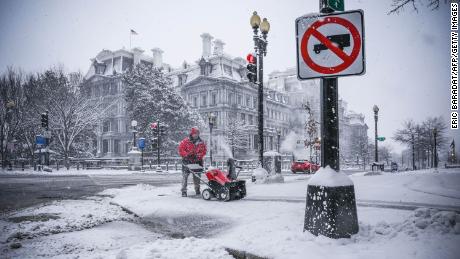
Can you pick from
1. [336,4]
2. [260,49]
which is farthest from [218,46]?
[336,4]

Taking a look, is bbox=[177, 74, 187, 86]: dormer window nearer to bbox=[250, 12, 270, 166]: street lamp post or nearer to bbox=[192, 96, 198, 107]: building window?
bbox=[192, 96, 198, 107]: building window

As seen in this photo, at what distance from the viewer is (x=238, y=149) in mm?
53125

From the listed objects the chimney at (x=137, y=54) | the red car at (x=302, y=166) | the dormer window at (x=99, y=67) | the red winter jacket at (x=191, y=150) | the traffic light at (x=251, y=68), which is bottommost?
the red car at (x=302, y=166)

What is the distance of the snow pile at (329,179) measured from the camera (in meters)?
3.77

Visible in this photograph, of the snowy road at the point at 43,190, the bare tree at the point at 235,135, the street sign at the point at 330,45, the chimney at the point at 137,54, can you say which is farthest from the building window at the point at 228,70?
the street sign at the point at 330,45

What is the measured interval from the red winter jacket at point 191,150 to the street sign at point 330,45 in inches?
198

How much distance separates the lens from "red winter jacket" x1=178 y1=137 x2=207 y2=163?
844cm

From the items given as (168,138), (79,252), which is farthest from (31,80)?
(79,252)

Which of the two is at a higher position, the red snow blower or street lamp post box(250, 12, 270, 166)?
street lamp post box(250, 12, 270, 166)

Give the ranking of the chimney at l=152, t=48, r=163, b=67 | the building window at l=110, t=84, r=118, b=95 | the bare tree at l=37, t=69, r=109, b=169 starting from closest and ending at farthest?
the bare tree at l=37, t=69, r=109, b=169 < the building window at l=110, t=84, r=118, b=95 < the chimney at l=152, t=48, r=163, b=67

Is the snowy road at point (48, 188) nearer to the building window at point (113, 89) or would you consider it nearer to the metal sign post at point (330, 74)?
the metal sign post at point (330, 74)

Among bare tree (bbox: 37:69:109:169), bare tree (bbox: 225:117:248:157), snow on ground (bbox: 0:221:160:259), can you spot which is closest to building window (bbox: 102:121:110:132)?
bare tree (bbox: 37:69:109:169)

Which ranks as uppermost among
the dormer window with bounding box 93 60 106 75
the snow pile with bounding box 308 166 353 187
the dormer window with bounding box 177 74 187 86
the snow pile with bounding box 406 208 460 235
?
the dormer window with bounding box 93 60 106 75

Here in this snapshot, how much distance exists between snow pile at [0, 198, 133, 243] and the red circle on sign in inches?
172
